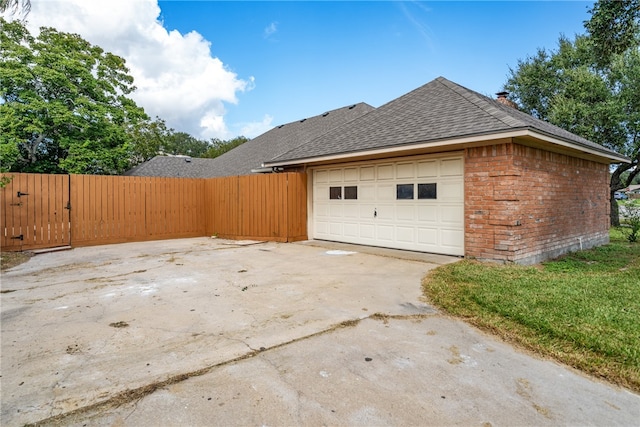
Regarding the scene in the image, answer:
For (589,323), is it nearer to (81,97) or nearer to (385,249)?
(385,249)

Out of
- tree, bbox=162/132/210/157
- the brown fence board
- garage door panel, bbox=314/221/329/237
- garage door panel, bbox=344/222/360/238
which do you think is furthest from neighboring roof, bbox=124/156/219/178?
tree, bbox=162/132/210/157

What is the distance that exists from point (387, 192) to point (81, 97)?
53.6ft

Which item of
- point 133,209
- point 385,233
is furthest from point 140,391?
point 133,209

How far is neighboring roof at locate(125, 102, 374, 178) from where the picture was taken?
15023 millimetres

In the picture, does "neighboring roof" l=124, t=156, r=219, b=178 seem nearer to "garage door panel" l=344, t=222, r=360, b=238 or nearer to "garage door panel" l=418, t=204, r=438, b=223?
"garage door panel" l=344, t=222, r=360, b=238

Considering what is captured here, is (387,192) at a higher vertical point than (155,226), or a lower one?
higher

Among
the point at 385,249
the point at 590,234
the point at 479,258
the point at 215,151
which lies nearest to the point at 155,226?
the point at 385,249

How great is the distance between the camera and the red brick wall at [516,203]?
252 inches

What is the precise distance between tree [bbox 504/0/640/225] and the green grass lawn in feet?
38.6

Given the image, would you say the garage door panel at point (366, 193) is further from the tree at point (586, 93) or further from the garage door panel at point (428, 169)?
the tree at point (586, 93)

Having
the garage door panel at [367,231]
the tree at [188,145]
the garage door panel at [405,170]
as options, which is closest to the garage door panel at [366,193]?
the garage door panel at [367,231]

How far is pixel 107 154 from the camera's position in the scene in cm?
1739

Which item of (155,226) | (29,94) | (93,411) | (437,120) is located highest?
(29,94)

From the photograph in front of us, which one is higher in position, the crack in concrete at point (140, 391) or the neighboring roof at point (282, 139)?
the neighboring roof at point (282, 139)
